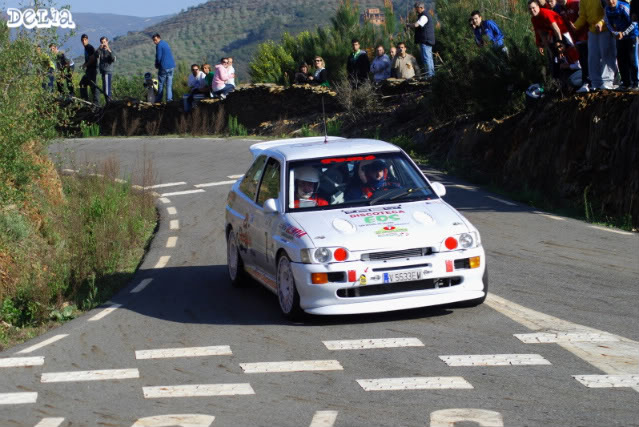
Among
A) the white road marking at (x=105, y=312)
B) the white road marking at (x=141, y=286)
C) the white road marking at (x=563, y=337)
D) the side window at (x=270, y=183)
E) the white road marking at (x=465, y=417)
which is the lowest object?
the white road marking at (x=141, y=286)

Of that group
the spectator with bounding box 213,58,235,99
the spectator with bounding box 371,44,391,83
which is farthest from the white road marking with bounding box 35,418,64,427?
the spectator with bounding box 213,58,235,99

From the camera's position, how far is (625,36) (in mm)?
18094

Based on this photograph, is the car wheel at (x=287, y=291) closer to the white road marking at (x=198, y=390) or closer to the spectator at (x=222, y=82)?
the white road marking at (x=198, y=390)

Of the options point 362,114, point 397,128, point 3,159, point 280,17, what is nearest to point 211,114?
point 362,114

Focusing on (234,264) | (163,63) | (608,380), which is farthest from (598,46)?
(163,63)


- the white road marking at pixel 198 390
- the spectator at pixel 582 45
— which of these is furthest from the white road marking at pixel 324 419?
the spectator at pixel 582 45

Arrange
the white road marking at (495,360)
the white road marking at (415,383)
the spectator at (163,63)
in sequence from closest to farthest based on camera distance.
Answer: the white road marking at (415,383) < the white road marking at (495,360) < the spectator at (163,63)

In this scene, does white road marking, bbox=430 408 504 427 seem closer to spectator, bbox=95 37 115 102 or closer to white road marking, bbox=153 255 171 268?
white road marking, bbox=153 255 171 268

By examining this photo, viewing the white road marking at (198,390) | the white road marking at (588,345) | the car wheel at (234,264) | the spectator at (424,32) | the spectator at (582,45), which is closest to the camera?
the white road marking at (198,390)

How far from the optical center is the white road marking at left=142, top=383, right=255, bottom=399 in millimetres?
8539

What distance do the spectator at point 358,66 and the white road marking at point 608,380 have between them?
24148mm

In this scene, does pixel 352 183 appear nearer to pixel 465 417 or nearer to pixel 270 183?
pixel 270 183

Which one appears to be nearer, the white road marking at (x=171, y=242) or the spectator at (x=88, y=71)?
the white road marking at (x=171, y=242)

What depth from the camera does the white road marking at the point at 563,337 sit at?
965 centimetres
